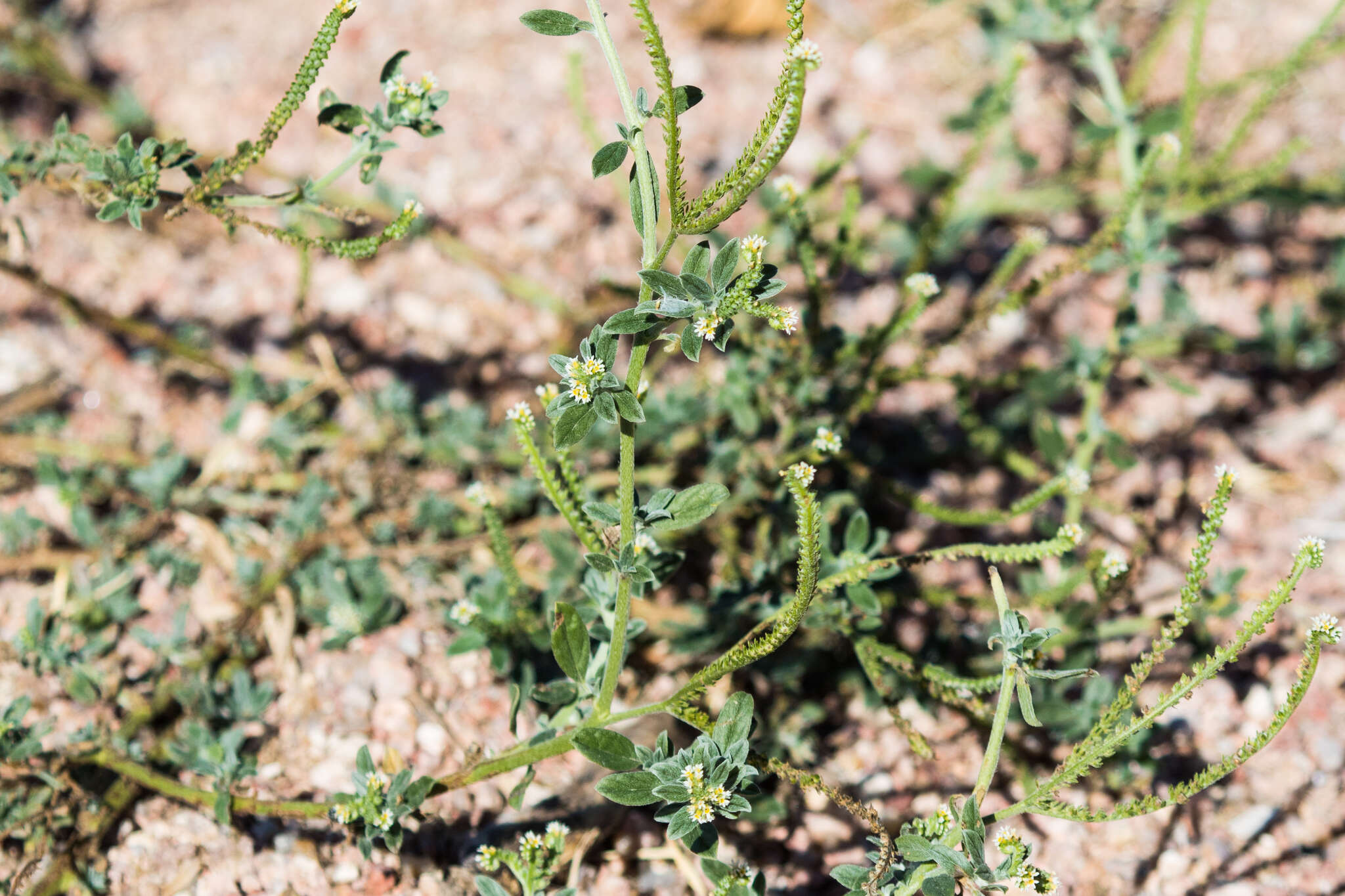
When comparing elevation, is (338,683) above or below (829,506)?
below

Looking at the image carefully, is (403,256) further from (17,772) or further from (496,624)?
(17,772)

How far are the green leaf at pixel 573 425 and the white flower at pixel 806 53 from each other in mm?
598

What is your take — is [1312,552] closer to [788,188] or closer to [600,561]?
[600,561]

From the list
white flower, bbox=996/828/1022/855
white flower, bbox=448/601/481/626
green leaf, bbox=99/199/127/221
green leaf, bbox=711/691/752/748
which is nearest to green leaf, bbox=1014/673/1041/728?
white flower, bbox=996/828/1022/855

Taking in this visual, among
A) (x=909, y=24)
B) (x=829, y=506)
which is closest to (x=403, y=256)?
(x=829, y=506)

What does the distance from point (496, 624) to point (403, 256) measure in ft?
5.41

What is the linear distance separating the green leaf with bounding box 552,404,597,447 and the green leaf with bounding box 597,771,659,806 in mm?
561

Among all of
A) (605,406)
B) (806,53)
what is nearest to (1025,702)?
(605,406)

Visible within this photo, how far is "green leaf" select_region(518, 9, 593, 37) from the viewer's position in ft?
4.95

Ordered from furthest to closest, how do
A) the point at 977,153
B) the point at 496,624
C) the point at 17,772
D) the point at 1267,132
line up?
the point at 1267,132 → the point at 977,153 → the point at 496,624 → the point at 17,772

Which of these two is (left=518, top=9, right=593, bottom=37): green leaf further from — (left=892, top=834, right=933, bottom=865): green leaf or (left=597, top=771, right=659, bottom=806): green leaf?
(left=892, top=834, right=933, bottom=865): green leaf

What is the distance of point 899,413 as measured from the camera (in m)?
3.10

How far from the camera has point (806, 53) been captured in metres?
1.28

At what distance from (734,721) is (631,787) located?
204 millimetres
